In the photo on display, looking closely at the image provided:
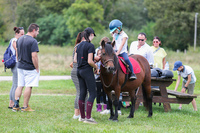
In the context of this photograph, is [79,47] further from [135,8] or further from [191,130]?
[135,8]

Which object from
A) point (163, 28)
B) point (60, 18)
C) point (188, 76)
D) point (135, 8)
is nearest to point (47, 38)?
point (60, 18)

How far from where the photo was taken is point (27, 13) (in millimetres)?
60531

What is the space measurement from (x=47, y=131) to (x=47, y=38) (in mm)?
59420

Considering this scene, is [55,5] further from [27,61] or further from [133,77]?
[133,77]

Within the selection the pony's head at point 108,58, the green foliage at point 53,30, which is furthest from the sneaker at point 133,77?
the green foliage at point 53,30

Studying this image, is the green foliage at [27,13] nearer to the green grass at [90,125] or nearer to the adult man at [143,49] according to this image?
the adult man at [143,49]

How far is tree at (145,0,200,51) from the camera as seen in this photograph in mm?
48031

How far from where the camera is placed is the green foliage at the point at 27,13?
198ft

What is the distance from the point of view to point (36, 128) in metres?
5.45

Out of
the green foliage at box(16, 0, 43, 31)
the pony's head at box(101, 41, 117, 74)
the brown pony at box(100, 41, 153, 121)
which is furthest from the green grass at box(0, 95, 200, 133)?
the green foliage at box(16, 0, 43, 31)

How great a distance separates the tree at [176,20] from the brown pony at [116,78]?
137 feet

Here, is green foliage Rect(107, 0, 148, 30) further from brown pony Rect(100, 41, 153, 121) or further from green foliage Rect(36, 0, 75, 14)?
brown pony Rect(100, 41, 153, 121)

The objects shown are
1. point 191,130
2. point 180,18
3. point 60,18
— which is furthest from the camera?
point 60,18

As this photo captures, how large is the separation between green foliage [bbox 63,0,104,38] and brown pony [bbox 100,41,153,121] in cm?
4438
